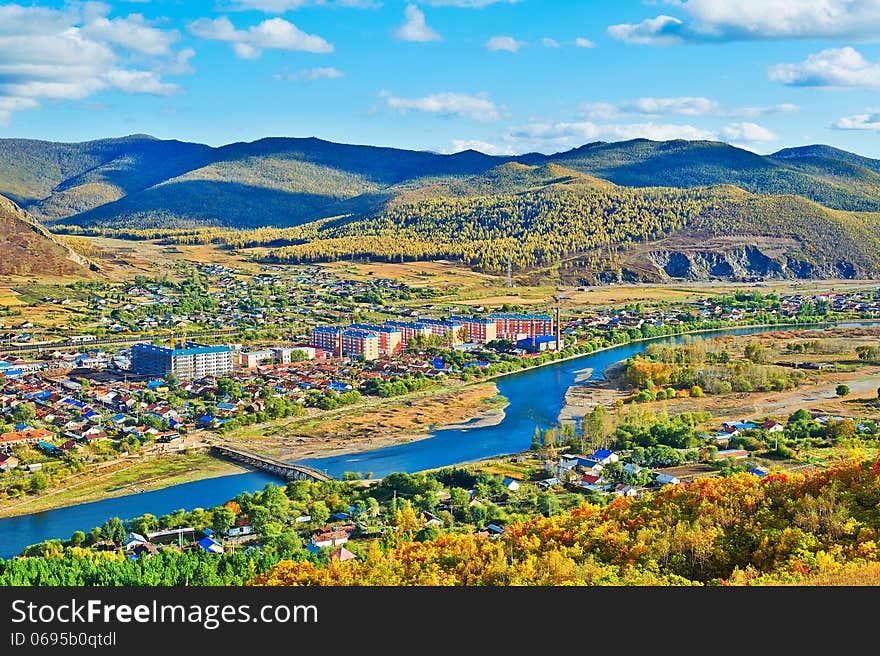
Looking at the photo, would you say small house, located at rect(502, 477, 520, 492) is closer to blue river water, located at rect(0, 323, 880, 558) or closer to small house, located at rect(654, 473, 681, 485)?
blue river water, located at rect(0, 323, 880, 558)

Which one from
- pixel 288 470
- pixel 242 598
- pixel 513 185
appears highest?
pixel 513 185

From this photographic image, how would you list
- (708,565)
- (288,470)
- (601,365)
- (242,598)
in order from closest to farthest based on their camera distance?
1. (242,598)
2. (708,565)
3. (288,470)
4. (601,365)

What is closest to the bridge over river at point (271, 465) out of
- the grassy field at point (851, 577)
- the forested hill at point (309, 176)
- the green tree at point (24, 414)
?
the green tree at point (24, 414)

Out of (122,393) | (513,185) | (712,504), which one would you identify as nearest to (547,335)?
(122,393)

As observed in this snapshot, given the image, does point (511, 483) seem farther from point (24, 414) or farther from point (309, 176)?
point (309, 176)

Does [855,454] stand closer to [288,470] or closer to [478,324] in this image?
[288,470]

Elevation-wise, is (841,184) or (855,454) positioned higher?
(841,184)

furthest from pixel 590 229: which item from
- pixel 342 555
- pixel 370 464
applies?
pixel 342 555
